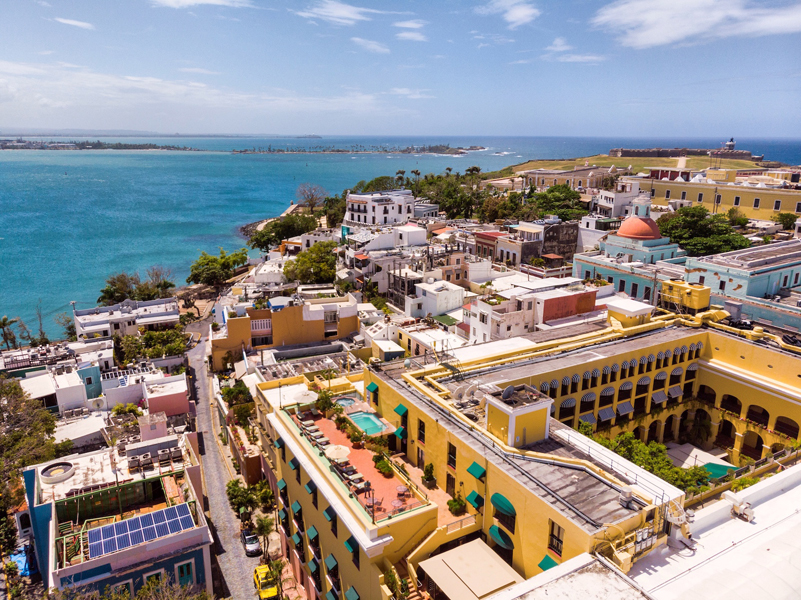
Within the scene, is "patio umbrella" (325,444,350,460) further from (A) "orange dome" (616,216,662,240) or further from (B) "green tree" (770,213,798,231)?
(B) "green tree" (770,213,798,231)

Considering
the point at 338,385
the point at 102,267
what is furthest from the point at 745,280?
the point at 102,267

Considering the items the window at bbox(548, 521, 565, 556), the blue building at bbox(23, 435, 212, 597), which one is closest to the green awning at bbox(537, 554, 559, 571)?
the window at bbox(548, 521, 565, 556)

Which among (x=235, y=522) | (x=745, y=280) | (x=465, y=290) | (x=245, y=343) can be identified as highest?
(x=745, y=280)

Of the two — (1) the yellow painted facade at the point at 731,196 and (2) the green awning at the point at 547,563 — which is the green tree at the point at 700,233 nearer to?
(1) the yellow painted facade at the point at 731,196

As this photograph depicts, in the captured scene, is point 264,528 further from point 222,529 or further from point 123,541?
point 123,541

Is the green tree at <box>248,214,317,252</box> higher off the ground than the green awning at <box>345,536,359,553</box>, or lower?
higher

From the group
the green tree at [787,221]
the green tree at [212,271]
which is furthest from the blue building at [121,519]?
the green tree at [787,221]

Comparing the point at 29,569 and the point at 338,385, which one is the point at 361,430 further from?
the point at 29,569
